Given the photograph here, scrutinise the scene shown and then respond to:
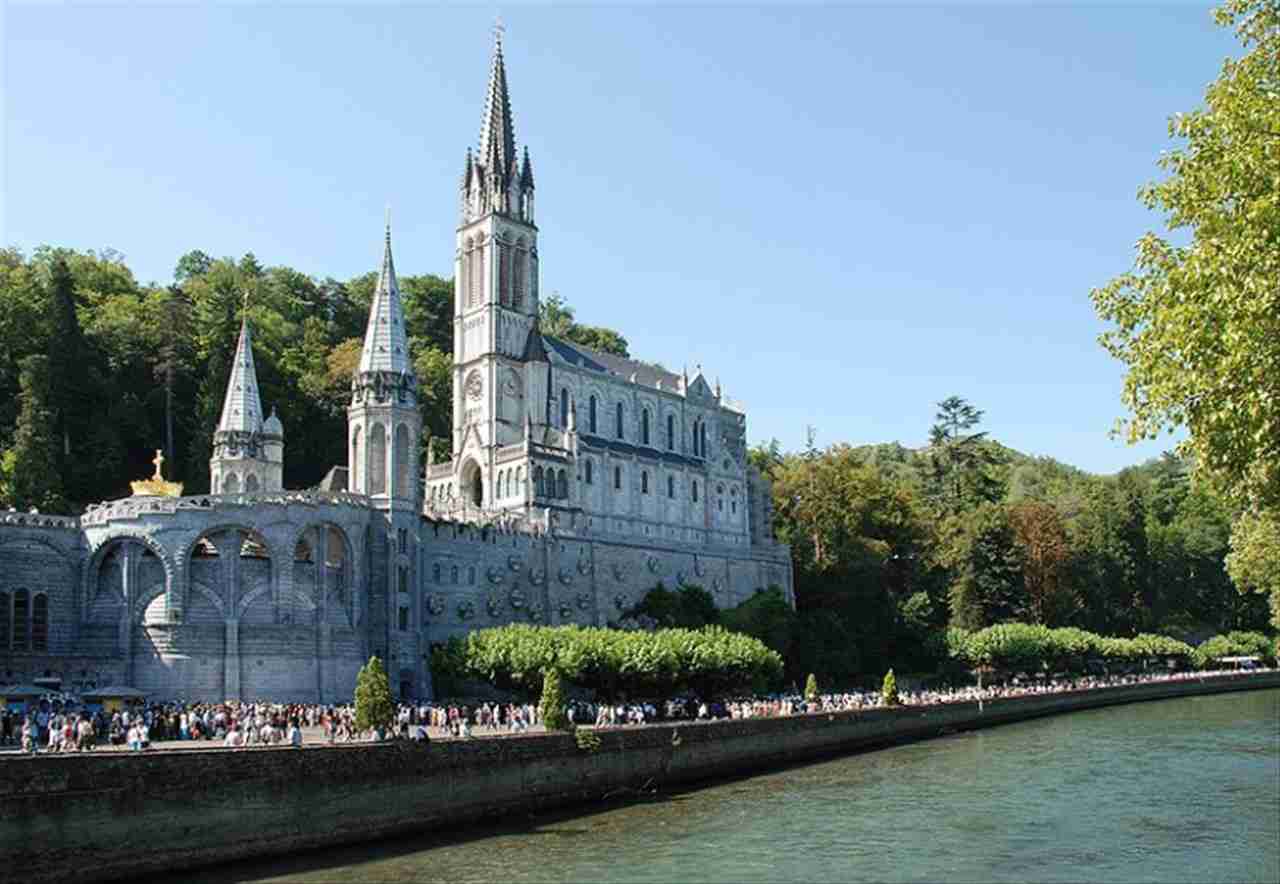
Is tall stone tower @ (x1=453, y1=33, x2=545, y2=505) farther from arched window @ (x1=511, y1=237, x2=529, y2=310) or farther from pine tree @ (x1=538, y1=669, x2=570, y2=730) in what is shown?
pine tree @ (x1=538, y1=669, x2=570, y2=730)

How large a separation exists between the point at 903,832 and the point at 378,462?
30.4m

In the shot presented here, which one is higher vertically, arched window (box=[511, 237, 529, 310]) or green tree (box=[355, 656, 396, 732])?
arched window (box=[511, 237, 529, 310])

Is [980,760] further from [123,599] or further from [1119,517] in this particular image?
[1119,517]

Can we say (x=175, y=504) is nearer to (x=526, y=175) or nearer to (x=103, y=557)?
(x=103, y=557)

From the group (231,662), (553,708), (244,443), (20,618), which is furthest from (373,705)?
(244,443)

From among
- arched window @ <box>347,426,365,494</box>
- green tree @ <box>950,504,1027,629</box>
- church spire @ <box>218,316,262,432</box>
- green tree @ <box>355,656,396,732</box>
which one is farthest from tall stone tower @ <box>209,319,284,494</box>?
green tree @ <box>950,504,1027,629</box>

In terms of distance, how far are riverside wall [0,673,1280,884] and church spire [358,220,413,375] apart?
22524 millimetres

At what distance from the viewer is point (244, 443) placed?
6569 centimetres

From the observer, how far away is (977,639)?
85.1 m

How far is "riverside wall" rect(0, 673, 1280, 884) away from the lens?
2505cm

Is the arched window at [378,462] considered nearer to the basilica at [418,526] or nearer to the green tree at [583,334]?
the basilica at [418,526]

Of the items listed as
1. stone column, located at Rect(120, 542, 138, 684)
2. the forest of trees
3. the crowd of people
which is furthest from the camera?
the forest of trees

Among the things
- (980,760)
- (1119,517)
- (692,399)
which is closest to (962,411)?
(1119,517)

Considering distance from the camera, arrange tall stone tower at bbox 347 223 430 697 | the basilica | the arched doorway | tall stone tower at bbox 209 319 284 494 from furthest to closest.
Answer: the arched doorway → tall stone tower at bbox 209 319 284 494 → tall stone tower at bbox 347 223 430 697 → the basilica
